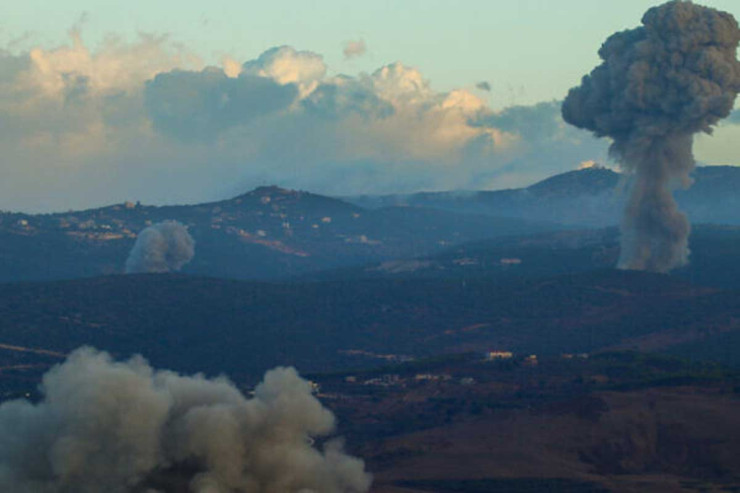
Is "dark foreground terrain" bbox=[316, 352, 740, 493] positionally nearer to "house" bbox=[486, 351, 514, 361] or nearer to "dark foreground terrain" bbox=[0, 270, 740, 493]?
"dark foreground terrain" bbox=[0, 270, 740, 493]

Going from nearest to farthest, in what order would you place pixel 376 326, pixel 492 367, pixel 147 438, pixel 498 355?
pixel 147 438, pixel 492 367, pixel 498 355, pixel 376 326

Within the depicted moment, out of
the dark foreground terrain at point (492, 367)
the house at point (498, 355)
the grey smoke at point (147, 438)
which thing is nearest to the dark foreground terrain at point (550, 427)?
the dark foreground terrain at point (492, 367)

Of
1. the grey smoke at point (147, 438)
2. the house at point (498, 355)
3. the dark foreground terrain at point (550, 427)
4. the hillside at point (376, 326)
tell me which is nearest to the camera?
the grey smoke at point (147, 438)

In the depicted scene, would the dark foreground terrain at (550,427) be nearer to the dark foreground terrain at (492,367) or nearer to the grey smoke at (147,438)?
the dark foreground terrain at (492,367)

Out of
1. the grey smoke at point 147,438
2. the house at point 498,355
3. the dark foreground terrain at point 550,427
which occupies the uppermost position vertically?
the grey smoke at point 147,438

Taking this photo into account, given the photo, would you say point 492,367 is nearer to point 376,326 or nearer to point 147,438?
point 376,326

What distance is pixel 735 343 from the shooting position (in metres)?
160

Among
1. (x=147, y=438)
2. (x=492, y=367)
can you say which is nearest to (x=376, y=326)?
(x=492, y=367)

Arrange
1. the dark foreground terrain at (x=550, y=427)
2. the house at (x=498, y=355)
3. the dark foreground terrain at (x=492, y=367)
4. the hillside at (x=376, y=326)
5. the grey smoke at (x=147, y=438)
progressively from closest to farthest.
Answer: the grey smoke at (x=147, y=438) < the dark foreground terrain at (x=550, y=427) < the dark foreground terrain at (x=492, y=367) < the house at (x=498, y=355) < the hillside at (x=376, y=326)

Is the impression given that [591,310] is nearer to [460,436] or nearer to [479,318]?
[479,318]

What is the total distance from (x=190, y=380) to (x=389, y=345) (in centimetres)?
10600

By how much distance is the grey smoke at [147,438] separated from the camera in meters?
67.9

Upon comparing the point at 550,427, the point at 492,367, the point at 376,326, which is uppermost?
the point at 376,326

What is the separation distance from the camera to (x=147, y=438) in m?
68.3
